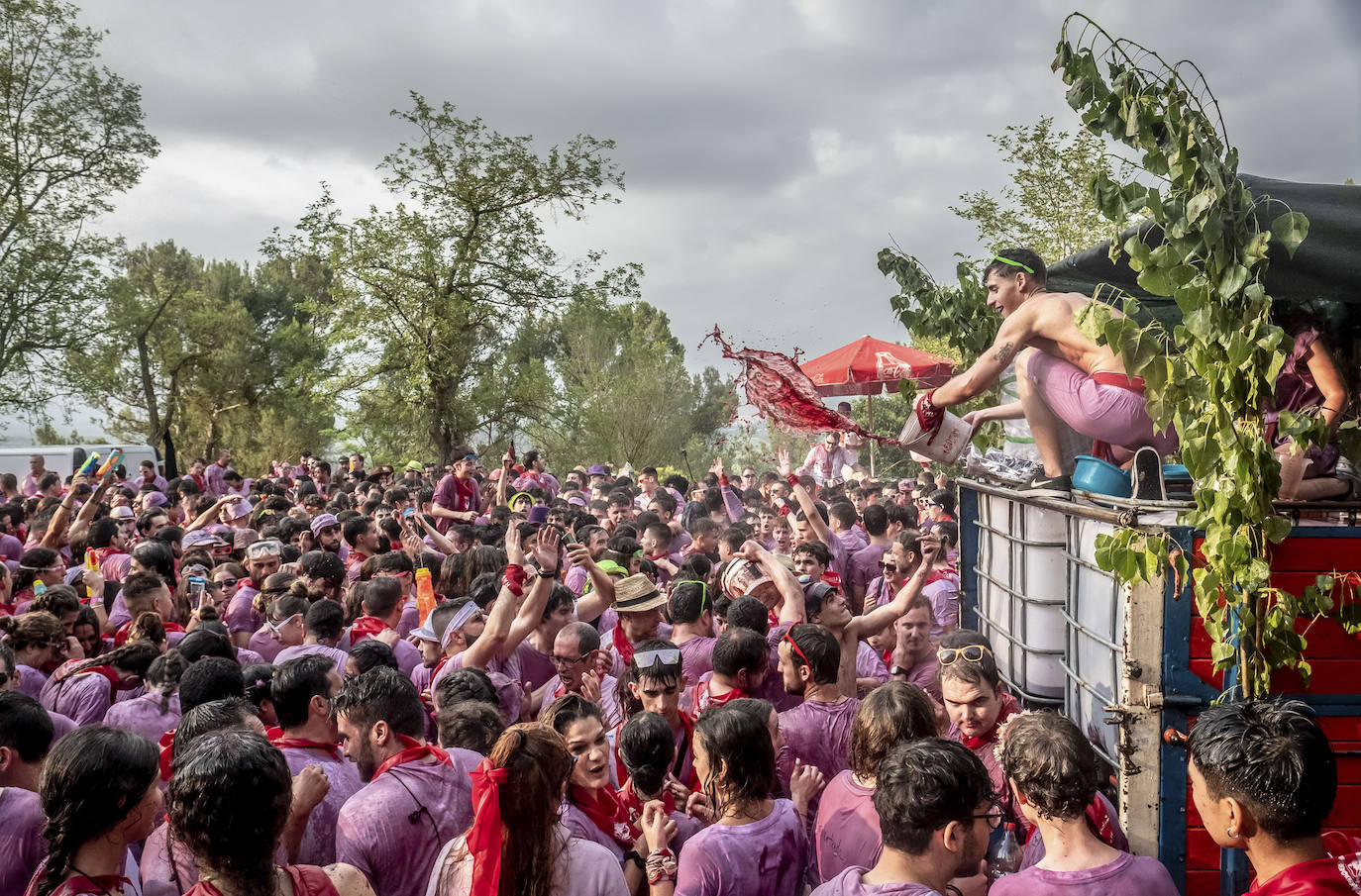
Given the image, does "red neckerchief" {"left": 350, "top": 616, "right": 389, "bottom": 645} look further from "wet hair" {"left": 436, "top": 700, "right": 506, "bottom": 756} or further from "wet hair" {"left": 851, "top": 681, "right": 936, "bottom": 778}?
"wet hair" {"left": 851, "top": 681, "right": 936, "bottom": 778}

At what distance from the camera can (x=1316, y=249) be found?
434 cm

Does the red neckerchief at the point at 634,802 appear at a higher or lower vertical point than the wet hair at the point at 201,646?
lower

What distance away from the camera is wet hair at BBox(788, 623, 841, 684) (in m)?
4.49

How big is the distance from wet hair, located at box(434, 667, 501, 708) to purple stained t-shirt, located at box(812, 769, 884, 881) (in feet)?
5.17

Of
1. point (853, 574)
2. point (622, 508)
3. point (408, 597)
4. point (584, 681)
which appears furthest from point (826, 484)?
point (584, 681)

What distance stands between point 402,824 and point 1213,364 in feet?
10.7

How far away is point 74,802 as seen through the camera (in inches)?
121

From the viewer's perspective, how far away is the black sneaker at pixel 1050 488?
4715 mm

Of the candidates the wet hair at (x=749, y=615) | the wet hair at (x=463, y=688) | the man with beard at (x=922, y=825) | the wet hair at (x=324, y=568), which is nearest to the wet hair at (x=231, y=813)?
the wet hair at (x=463, y=688)

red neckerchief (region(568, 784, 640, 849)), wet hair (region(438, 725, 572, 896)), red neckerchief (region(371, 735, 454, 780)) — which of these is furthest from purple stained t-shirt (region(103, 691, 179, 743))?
wet hair (region(438, 725, 572, 896))

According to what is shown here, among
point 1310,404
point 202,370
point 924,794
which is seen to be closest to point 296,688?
point 924,794

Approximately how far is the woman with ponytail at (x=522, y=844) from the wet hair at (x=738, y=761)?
48 cm

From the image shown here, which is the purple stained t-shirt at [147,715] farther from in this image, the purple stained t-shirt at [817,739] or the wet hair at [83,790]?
the purple stained t-shirt at [817,739]

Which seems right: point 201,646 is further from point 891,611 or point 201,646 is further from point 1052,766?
point 1052,766
